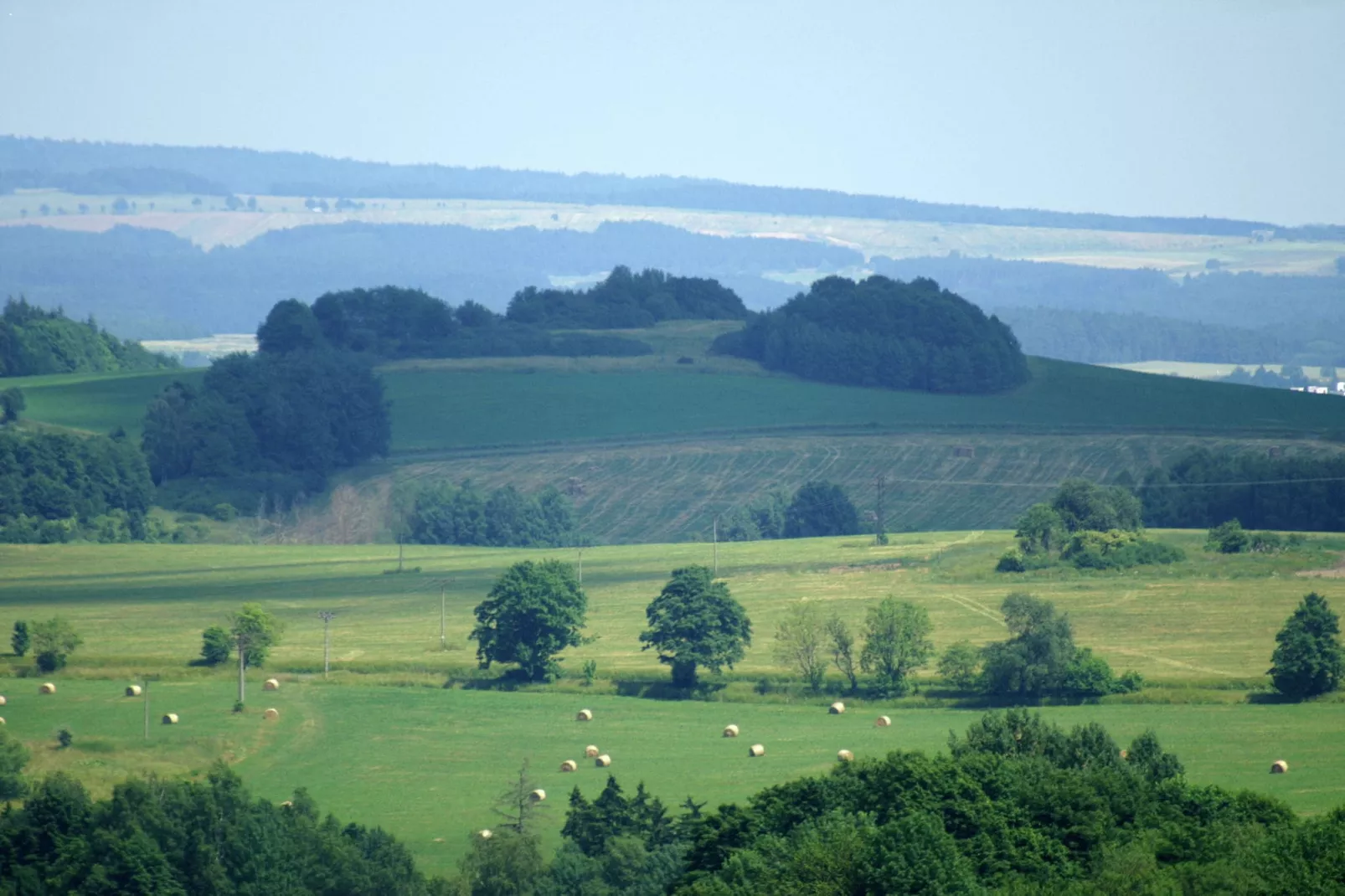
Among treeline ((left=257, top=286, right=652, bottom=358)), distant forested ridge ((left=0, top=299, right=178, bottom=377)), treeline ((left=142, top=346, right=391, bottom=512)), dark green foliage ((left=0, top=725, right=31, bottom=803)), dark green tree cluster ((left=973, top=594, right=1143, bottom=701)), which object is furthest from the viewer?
distant forested ridge ((left=0, top=299, right=178, bottom=377))

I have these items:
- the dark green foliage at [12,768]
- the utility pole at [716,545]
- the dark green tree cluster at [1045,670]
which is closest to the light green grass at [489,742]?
the dark green foliage at [12,768]

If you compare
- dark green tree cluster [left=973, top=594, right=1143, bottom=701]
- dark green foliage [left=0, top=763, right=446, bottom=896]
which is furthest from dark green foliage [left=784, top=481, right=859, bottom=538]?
dark green foliage [left=0, top=763, right=446, bottom=896]

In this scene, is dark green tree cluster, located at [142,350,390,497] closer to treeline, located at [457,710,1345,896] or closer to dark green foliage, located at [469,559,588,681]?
dark green foliage, located at [469,559,588,681]

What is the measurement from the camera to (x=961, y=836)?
5025cm

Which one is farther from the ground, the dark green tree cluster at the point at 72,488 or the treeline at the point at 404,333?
the treeline at the point at 404,333

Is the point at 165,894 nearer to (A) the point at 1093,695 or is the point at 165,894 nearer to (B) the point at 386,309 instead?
(A) the point at 1093,695

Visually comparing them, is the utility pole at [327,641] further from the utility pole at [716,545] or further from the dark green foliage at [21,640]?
the utility pole at [716,545]

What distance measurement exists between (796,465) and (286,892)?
84.6 m

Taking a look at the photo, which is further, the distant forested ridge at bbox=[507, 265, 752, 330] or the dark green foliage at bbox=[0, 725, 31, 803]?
the distant forested ridge at bbox=[507, 265, 752, 330]

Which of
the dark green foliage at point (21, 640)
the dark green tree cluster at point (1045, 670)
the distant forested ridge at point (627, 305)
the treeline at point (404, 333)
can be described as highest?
the distant forested ridge at point (627, 305)

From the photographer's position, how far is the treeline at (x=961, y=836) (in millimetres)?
45906

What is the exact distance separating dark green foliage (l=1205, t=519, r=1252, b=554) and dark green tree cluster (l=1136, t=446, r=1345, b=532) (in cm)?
1241

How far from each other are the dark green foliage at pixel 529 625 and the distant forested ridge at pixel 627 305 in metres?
99.1

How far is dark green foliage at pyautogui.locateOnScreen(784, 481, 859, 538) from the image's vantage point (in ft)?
417
